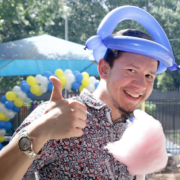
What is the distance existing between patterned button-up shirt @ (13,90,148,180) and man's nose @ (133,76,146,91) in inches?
11.5

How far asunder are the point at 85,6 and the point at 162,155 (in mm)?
20602

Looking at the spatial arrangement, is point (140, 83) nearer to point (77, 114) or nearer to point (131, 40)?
point (131, 40)

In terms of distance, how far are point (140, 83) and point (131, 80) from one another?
0.18 feet

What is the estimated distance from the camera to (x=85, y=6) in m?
20.3

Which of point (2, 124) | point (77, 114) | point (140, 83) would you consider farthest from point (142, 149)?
point (2, 124)

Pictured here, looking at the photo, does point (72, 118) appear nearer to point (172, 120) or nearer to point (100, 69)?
point (100, 69)

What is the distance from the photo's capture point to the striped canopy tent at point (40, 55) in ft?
19.2

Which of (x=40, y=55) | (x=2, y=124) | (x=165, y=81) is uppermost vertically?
(x=165, y=81)

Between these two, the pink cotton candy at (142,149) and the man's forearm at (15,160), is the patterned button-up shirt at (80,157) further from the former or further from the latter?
the man's forearm at (15,160)

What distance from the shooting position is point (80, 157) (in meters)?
1.23

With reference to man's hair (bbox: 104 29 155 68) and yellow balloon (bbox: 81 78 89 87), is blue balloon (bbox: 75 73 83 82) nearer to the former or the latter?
yellow balloon (bbox: 81 78 89 87)

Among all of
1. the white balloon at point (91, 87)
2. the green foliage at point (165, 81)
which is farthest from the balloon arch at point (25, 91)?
the green foliage at point (165, 81)

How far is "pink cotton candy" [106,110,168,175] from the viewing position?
125 cm

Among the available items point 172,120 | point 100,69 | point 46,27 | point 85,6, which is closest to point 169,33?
point 85,6
